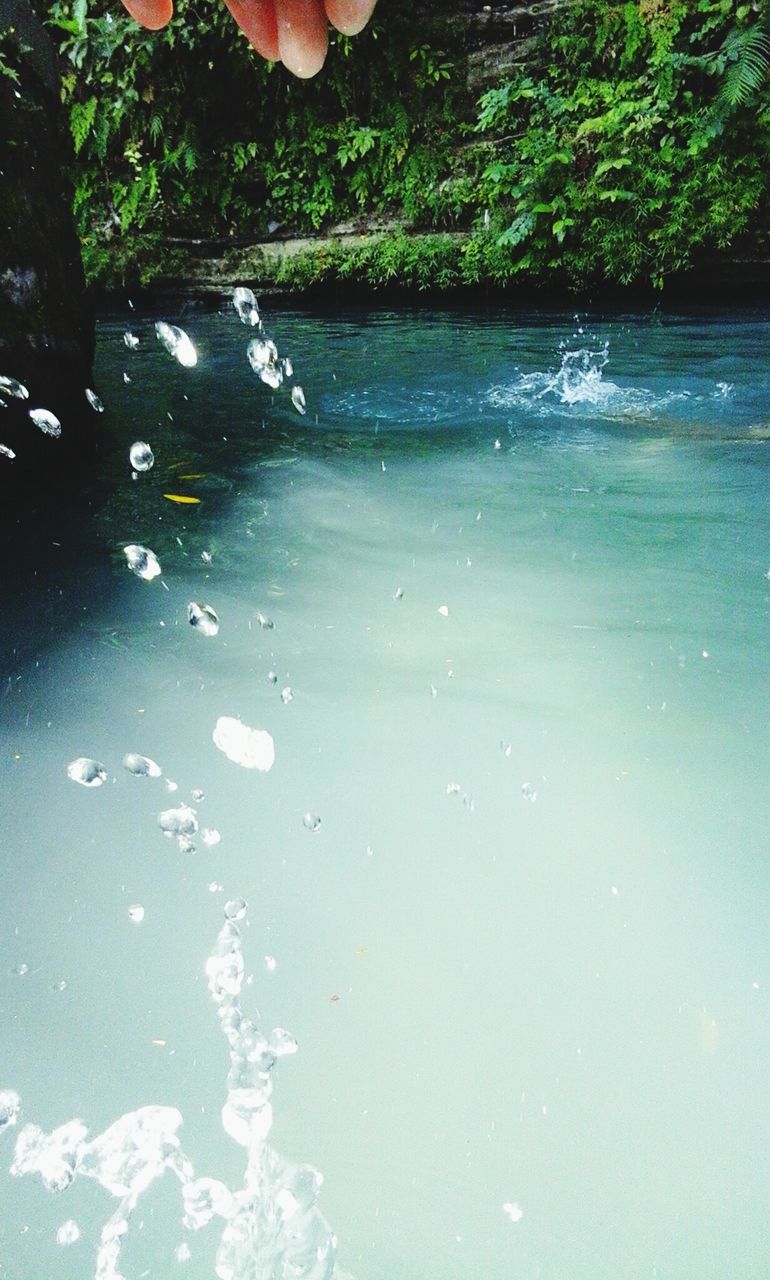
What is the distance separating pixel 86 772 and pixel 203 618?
1054 millimetres

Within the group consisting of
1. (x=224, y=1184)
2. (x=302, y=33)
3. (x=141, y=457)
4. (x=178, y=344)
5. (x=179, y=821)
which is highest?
(x=302, y=33)

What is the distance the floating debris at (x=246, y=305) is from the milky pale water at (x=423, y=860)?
5.86 metres

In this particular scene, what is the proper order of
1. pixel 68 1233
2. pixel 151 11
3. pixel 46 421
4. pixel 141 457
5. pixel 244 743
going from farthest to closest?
pixel 141 457 → pixel 46 421 → pixel 244 743 → pixel 68 1233 → pixel 151 11

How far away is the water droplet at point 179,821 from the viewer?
7.93ft

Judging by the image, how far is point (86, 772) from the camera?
2.66 meters

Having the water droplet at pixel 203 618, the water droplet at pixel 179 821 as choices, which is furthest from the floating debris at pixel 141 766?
the water droplet at pixel 203 618

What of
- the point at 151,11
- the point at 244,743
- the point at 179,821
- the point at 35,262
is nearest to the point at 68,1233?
the point at 179,821

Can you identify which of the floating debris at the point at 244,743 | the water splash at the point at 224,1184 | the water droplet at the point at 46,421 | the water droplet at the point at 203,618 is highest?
the water droplet at the point at 46,421

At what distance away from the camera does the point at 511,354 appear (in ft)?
24.9

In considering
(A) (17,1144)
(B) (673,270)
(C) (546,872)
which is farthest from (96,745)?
(B) (673,270)

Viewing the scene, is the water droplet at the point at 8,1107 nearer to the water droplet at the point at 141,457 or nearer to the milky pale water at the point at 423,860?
the milky pale water at the point at 423,860

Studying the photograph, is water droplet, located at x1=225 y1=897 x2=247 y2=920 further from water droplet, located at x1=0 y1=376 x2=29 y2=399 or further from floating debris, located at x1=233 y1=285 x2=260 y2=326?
floating debris, located at x1=233 y1=285 x2=260 y2=326

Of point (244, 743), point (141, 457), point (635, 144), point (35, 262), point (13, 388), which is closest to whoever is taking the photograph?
point (244, 743)

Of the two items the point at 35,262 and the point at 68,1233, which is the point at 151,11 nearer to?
the point at 68,1233
